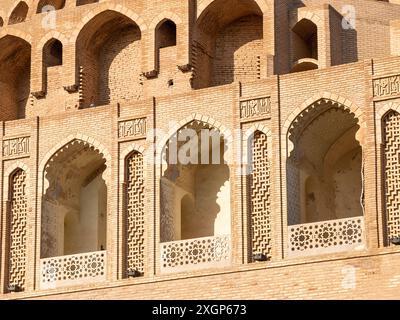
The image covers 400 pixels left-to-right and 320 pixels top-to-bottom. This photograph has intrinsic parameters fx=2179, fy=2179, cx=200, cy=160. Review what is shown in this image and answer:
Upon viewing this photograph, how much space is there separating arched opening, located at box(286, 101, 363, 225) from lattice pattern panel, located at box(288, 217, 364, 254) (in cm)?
26

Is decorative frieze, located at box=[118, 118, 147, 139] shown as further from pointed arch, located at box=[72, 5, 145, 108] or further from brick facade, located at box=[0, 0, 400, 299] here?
pointed arch, located at box=[72, 5, 145, 108]

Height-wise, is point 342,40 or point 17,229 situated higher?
point 342,40

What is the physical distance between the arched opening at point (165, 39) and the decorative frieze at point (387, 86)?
3.25 metres

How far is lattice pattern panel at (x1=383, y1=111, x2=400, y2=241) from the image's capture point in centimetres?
2480

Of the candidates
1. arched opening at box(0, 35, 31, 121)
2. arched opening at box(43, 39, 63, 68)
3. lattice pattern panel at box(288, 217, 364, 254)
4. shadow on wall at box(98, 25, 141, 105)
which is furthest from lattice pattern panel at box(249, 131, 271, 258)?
arched opening at box(0, 35, 31, 121)

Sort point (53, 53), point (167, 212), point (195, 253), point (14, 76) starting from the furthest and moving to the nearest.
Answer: point (14, 76) → point (53, 53) → point (167, 212) → point (195, 253)

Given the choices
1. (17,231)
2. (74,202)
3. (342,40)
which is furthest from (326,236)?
(17,231)

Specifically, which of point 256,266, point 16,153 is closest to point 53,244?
point 16,153

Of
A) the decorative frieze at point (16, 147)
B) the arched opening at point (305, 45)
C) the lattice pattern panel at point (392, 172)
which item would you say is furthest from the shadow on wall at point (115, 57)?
the lattice pattern panel at point (392, 172)

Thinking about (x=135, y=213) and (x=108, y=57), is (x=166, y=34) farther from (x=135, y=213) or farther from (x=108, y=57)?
(x=135, y=213)

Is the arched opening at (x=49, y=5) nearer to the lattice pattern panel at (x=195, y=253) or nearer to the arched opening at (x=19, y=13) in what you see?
the arched opening at (x=19, y=13)

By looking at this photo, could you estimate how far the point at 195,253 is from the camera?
2591cm

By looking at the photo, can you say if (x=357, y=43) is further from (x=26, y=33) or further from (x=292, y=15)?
(x=26, y=33)

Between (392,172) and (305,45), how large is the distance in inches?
116
